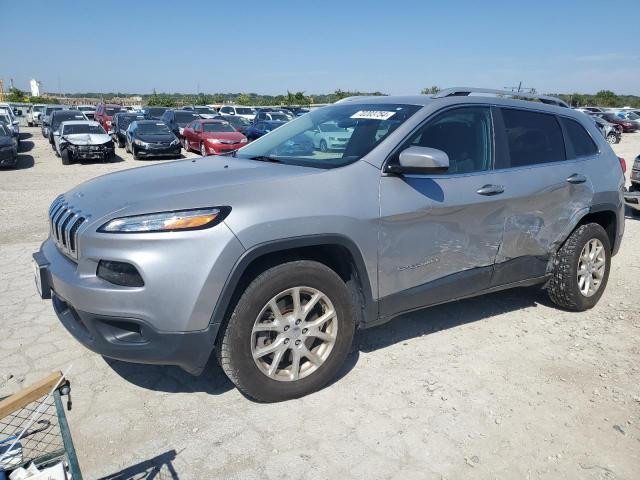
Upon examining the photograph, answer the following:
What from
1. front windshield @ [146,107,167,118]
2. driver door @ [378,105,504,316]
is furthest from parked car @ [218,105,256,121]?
driver door @ [378,105,504,316]

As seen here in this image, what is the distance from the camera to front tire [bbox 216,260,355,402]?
Result: 9.03 ft

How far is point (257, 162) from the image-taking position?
345cm

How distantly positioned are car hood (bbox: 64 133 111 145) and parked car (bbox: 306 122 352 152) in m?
13.7

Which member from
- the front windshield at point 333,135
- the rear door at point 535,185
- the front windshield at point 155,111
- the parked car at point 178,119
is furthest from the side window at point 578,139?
the front windshield at point 155,111

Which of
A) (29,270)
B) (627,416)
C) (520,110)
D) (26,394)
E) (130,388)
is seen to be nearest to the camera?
(26,394)

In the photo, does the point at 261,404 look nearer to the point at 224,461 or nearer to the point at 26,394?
the point at 224,461

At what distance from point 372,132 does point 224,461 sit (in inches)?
86.3

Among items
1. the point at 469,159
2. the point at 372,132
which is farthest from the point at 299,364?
the point at 469,159

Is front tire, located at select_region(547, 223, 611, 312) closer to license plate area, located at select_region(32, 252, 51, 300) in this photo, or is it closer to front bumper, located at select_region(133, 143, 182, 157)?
license plate area, located at select_region(32, 252, 51, 300)

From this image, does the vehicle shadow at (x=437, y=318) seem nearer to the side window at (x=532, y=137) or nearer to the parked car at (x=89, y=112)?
the side window at (x=532, y=137)

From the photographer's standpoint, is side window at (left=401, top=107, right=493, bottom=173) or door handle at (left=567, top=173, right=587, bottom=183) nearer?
side window at (left=401, top=107, right=493, bottom=173)

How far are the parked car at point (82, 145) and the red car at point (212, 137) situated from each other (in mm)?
3082

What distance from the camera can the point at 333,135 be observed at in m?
3.64

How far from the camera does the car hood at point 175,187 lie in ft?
8.74
